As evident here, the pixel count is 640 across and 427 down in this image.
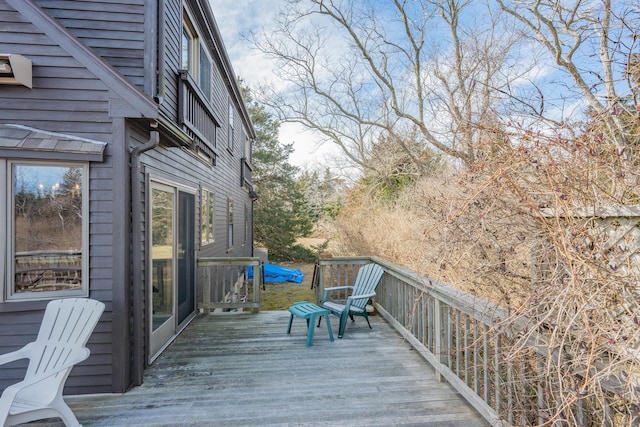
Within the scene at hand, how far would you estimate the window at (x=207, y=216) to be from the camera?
5.91 m

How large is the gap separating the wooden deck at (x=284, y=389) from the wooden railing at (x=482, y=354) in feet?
0.64

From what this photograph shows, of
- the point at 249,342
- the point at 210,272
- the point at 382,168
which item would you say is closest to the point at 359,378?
the point at 249,342

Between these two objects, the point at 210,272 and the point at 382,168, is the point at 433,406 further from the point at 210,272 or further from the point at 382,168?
the point at 382,168

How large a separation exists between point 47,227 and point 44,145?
721 mm

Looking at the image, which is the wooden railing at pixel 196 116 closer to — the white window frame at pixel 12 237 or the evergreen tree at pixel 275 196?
the white window frame at pixel 12 237

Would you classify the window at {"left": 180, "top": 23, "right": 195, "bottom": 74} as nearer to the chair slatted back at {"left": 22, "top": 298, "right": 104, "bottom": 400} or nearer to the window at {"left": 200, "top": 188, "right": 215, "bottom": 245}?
the window at {"left": 200, "top": 188, "right": 215, "bottom": 245}

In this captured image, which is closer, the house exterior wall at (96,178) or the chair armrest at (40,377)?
the chair armrest at (40,377)

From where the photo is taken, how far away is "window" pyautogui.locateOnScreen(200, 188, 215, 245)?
591 cm

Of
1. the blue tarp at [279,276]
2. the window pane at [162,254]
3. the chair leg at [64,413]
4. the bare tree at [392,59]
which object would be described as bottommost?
the blue tarp at [279,276]

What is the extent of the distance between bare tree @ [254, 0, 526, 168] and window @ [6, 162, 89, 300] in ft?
24.8

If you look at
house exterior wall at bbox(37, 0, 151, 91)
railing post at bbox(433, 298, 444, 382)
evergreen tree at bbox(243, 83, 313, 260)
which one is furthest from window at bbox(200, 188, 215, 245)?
evergreen tree at bbox(243, 83, 313, 260)

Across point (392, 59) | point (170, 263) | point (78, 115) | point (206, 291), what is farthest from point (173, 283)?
point (392, 59)

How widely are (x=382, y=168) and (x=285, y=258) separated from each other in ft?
26.1

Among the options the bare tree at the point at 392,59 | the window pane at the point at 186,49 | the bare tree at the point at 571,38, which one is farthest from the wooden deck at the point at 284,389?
the bare tree at the point at 392,59
